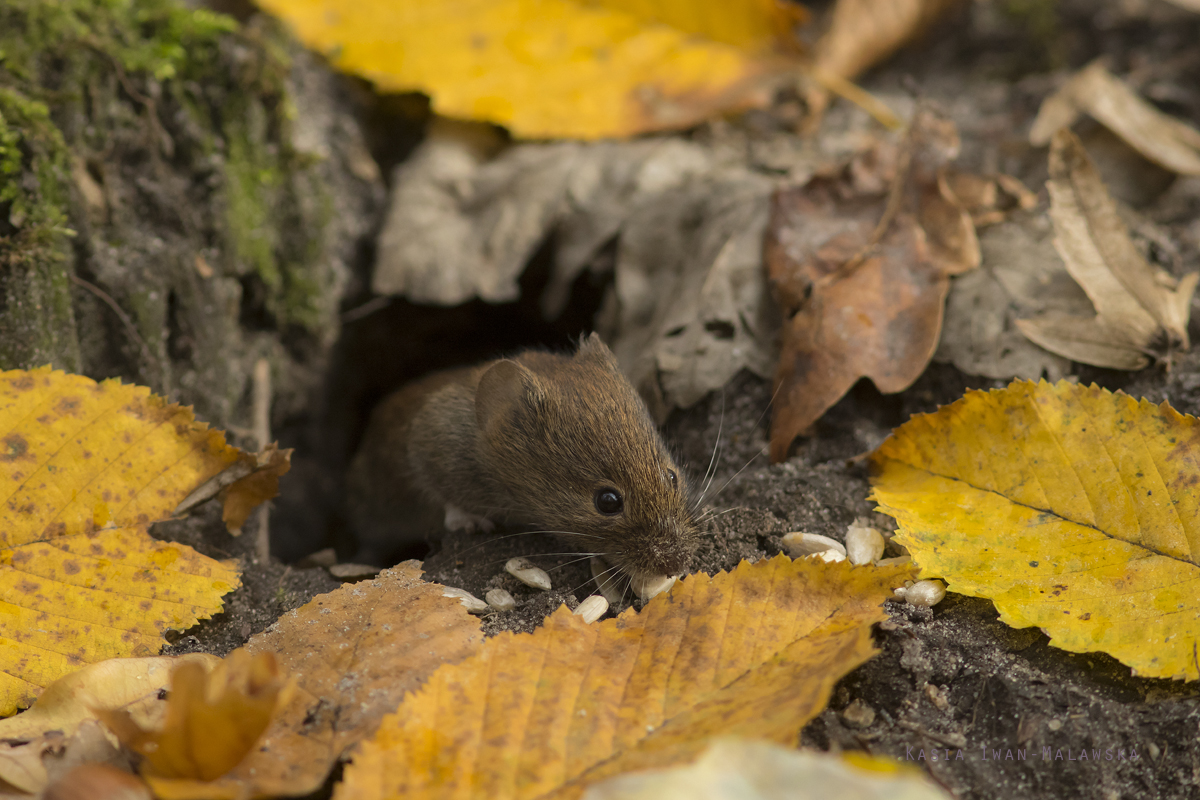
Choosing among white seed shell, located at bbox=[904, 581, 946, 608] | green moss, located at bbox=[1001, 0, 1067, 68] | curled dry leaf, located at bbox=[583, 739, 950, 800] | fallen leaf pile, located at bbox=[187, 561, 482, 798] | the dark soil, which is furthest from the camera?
green moss, located at bbox=[1001, 0, 1067, 68]

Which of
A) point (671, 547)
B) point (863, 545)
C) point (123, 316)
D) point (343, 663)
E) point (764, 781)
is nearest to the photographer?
point (764, 781)

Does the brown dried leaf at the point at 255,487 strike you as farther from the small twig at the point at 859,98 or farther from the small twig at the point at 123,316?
the small twig at the point at 859,98

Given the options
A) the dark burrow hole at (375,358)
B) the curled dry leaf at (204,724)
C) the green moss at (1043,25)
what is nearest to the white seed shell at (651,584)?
the curled dry leaf at (204,724)

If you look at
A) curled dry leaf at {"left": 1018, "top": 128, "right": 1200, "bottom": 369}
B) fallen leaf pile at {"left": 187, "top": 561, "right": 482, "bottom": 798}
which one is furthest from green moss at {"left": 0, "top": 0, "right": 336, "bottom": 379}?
curled dry leaf at {"left": 1018, "top": 128, "right": 1200, "bottom": 369}

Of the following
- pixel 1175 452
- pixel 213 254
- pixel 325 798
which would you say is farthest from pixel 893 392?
pixel 213 254

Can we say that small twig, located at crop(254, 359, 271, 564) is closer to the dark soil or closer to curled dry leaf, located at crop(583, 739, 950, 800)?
the dark soil

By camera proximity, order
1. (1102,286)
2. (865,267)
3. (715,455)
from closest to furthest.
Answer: (1102,286), (865,267), (715,455)

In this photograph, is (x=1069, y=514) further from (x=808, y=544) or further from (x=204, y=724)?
(x=204, y=724)

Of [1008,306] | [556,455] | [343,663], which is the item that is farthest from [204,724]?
[1008,306]

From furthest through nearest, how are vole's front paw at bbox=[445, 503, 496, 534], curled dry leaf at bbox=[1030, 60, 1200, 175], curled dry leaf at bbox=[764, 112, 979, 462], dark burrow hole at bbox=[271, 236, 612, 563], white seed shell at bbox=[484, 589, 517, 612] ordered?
1. dark burrow hole at bbox=[271, 236, 612, 563]
2. curled dry leaf at bbox=[1030, 60, 1200, 175]
3. vole's front paw at bbox=[445, 503, 496, 534]
4. curled dry leaf at bbox=[764, 112, 979, 462]
5. white seed shell at bbox=[484, 589, 517, 612]
